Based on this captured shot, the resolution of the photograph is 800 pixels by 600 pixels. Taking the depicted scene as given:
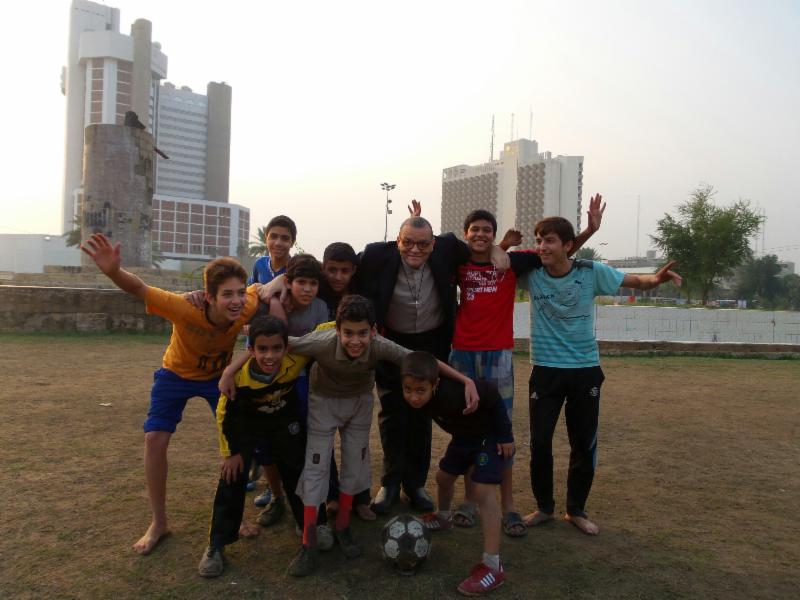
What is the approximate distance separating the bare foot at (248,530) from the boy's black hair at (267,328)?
109 cm

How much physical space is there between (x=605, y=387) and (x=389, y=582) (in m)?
6.42

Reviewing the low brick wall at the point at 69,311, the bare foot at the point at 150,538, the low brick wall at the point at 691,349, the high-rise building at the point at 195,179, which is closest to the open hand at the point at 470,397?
the bare foot at the point at 150,538

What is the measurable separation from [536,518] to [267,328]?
198cm

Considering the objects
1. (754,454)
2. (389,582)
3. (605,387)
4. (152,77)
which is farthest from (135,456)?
(152,77)

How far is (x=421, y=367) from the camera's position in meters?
2.93

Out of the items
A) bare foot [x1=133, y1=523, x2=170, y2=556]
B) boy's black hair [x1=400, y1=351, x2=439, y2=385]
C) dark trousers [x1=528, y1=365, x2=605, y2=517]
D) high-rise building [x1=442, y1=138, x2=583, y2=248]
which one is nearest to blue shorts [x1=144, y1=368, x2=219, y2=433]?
bare foot [x1=133, y1=523, x2=170, y2=556]

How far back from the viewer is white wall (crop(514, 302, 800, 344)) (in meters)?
12.9

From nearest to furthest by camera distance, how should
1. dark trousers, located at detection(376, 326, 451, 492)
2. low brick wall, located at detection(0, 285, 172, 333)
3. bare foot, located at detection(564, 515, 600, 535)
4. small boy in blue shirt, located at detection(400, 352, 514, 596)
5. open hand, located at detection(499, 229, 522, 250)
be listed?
small boy in blue shirt, located at detection(400, 352, 514, 596), bare foot, located at detection(564, 515, 600, 535), dark trousers, located at detection(376, 326, 451, 492), open hand, located at detection(499, 229, 522, 250), low brick wall, located at detection(0, 285, 172, 333)

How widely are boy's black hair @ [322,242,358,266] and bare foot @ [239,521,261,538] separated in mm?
1561

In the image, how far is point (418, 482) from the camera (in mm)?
3865

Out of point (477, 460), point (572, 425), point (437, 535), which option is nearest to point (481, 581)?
point (477, 460)

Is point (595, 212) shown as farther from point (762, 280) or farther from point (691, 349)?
point (762, 280)

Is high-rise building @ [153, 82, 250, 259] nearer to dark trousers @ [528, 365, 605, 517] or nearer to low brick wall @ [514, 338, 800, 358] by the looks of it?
low brick wall @ [514, 338, 800, 358]

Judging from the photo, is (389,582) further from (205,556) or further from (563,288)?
(563,288)
